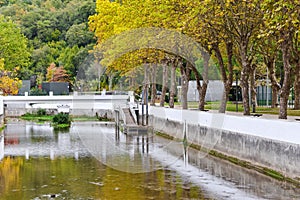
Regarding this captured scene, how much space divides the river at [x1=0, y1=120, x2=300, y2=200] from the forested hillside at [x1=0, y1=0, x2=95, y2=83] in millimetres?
62548

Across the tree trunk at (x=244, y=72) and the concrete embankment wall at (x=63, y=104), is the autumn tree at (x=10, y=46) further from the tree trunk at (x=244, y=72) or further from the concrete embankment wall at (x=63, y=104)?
the tree trunk at (x=244, y=72)

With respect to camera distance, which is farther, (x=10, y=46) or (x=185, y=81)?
(x=10, y=46)

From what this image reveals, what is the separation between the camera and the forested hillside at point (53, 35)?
3768 inches

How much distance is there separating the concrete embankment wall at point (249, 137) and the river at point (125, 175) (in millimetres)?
519

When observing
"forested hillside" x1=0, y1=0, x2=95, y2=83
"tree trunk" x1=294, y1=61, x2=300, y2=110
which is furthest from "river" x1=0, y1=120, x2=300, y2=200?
"forested hillside" x1=0, y1=0, x2=95, y2=83

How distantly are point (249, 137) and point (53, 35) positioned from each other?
94.2m

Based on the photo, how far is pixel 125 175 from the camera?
19469 mm

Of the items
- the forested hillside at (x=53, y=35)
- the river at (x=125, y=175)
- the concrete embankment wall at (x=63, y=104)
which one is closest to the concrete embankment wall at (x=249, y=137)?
the river at (x=125, y=175)

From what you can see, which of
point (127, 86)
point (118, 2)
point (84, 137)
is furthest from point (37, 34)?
point (84, 137)

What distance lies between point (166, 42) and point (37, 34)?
8215cm

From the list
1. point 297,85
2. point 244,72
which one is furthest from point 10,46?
point 244,72

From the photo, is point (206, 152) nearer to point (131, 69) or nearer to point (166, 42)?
point (166, 42)

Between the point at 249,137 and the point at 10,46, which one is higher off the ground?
the point at 10,46

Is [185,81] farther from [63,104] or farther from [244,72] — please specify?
[63,104]
